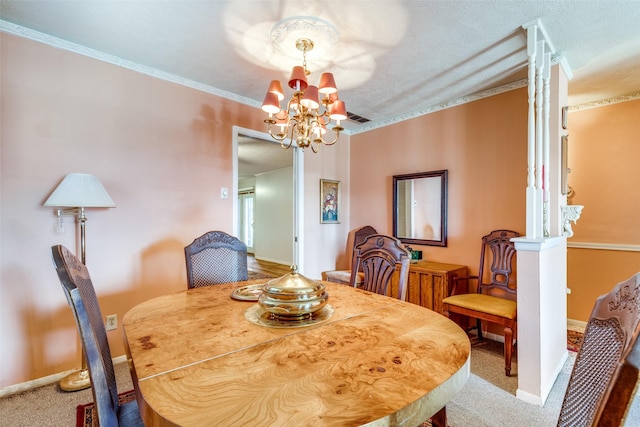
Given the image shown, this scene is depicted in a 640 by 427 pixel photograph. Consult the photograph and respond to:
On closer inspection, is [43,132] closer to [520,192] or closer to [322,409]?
[322,409]

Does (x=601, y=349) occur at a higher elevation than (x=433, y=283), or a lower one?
higher

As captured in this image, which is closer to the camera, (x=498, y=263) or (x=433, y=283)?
(x=498, y=263)

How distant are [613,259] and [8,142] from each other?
210 inches

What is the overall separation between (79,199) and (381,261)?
2.08 metres

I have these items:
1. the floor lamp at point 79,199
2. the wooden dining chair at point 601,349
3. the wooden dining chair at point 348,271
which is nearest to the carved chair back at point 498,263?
the wooden dining chair at point 348,271

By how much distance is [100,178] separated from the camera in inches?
93.2

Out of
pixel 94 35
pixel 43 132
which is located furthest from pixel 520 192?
pixel 43 132

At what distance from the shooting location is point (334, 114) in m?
1.96

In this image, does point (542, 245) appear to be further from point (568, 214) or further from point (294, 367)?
point (294, 367)

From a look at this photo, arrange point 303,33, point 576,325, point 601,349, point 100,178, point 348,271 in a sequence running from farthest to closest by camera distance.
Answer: point 348,271
point 576,325
point 100,178
point 303,33
point 601,349

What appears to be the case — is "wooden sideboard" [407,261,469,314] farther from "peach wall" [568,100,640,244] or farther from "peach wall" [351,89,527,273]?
"peach wall" [568,100,640,244]

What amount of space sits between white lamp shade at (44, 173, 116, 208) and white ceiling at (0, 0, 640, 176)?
1.05 meters

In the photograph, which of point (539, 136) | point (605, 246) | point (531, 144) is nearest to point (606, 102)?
point (605, 246)

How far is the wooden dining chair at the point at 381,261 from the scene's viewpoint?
185 cm
